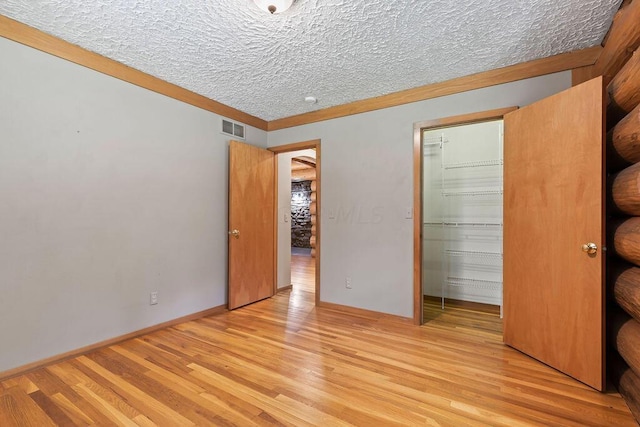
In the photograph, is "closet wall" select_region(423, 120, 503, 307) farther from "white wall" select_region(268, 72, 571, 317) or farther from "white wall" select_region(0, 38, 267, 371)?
"white wall" select_region(0, 38, 267, 371)

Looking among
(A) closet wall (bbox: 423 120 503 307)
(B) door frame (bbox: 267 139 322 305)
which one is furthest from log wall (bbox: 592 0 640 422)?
(B) door frame (bbox: 267 139 322 305)

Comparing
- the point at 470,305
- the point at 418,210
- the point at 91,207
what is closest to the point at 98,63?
the point at 91,207

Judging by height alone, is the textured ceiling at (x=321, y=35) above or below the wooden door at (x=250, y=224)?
above

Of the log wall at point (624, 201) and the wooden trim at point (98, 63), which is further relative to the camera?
the wooden trim at point (98, 63)

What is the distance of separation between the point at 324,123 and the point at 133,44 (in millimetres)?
2010

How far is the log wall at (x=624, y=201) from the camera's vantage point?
1.64m

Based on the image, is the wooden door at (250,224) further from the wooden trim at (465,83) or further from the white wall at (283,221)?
the wooden trim at (465,83)

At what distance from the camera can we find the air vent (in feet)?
11.4

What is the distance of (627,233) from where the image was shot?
172 centimetres

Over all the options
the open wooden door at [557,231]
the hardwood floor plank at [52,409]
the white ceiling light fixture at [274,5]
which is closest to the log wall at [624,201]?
the open wooden door at [557,231]

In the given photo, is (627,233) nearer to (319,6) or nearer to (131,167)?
(319,6)

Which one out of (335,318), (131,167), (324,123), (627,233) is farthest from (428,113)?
(131,167)

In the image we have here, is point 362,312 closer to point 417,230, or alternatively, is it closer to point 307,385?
point 417,230

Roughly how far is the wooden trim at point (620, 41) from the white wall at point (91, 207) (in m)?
3.39
